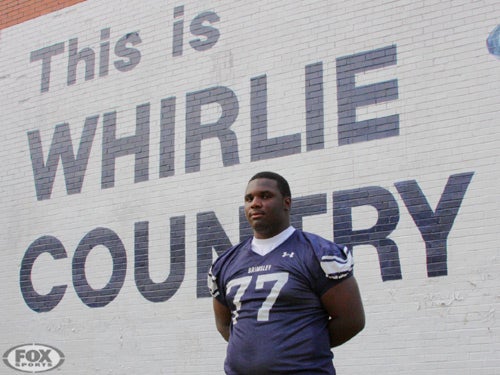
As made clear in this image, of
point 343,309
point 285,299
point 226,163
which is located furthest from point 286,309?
point 226,163

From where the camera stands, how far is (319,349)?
371 centimetres

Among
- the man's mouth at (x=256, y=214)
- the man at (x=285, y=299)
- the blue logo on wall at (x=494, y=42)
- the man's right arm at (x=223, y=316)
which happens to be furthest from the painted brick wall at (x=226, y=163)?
the man's mouth at (x=256, y=214)

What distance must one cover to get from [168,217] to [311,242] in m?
5.30

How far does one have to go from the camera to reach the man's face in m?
3.96

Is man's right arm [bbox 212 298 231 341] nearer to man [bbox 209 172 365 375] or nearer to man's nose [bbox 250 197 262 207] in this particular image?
man [bbox 209 172 365 375]

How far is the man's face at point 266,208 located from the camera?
3.96 meters

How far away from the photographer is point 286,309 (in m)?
3.73

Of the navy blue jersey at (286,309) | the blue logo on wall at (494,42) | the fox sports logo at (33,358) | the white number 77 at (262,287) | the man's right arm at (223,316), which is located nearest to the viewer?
the navy blue jersey at (286,309)

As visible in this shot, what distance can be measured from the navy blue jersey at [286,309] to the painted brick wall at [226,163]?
11.5 feet

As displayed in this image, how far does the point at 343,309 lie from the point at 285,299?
0.29 meters

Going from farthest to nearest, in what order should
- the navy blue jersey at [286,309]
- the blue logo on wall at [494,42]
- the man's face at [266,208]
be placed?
the blue logo on wall at [494,42] < the man's face at [266,208] < the navy blue jersey at [286,309]

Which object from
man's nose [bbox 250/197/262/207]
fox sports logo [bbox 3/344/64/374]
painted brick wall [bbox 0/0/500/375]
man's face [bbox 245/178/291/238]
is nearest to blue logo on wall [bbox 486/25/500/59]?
painted brick wall [bbox 0/0/500/375]

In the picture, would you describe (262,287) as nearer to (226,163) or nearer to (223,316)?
(223,316)

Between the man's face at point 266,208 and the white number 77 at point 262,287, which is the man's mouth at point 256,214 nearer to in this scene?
the man's face at point 266,208
